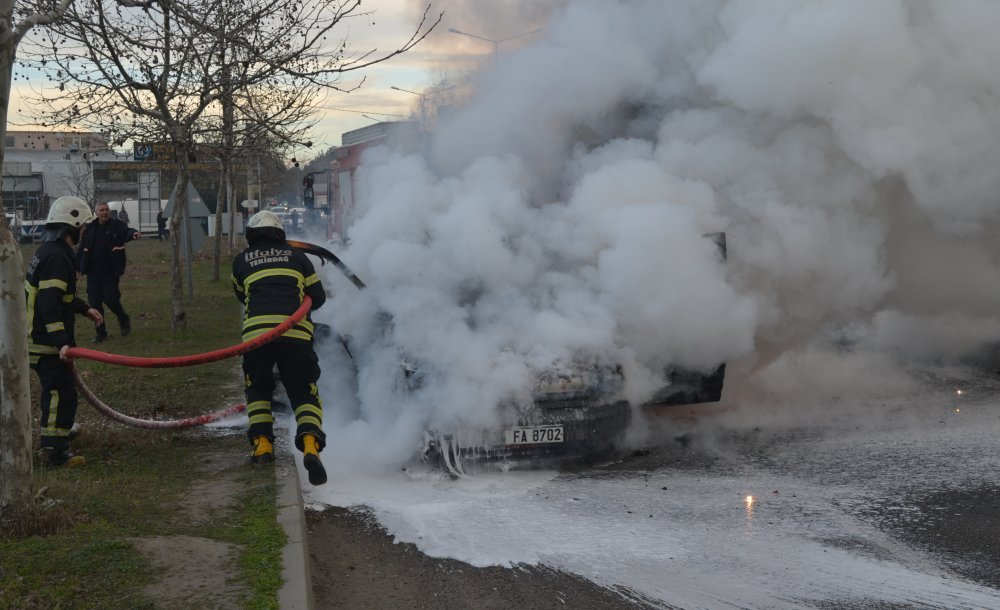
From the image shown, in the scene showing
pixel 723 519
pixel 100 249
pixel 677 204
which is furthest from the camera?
pixel 100 249

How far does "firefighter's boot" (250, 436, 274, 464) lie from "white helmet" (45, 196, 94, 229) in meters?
2.01

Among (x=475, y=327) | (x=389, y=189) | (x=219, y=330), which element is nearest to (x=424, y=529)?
(x=475, y=327)

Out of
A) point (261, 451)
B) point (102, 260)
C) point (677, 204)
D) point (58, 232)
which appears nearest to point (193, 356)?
point (261, 451)

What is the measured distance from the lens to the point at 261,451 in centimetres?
678

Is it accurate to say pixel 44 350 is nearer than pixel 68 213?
Yes

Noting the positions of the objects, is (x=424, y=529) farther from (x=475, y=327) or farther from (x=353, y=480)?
(x=475, y=327)

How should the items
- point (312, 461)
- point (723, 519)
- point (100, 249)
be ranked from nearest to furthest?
point (723, 519)
point (312, 461)
point (100, 249)

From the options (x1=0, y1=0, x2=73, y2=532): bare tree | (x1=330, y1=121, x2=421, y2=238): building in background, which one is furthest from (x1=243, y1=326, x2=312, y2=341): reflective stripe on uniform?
(x1=330, y1=121, x2=421, y2=238): building in background

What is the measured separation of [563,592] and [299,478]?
253cm

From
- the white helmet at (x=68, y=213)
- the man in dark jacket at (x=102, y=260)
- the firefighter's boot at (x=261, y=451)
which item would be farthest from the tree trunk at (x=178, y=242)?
the firefighter's boot at (x=261, y=451)

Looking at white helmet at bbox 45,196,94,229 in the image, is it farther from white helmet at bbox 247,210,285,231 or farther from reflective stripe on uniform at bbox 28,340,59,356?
white helmet at bbox 247,210,285,231

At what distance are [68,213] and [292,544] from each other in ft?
10.8

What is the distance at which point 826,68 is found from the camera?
28.3 ft

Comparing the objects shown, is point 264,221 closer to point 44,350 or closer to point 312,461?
point 44,350
